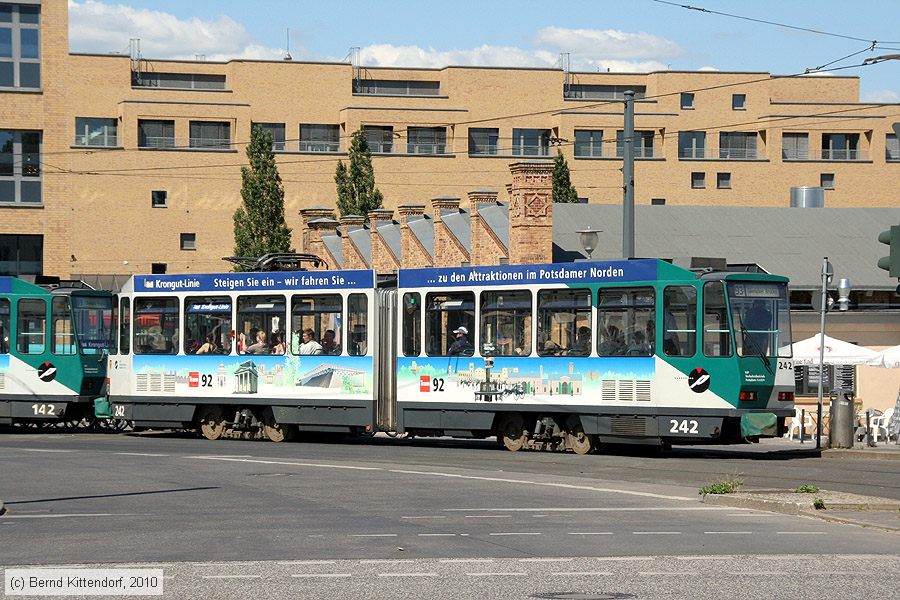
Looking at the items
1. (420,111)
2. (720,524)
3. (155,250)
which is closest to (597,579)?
(720,524)

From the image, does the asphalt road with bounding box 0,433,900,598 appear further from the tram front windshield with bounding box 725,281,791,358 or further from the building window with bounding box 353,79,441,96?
the building window with bounding box 353,79,441,96

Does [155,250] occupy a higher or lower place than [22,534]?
higher

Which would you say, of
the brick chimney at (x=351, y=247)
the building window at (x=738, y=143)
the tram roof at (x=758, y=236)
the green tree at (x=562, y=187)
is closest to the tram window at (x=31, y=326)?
the tram roof at (x=758, y=236)

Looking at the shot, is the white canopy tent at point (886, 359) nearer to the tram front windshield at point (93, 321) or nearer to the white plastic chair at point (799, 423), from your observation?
the white plastic chair at point (799, 423)

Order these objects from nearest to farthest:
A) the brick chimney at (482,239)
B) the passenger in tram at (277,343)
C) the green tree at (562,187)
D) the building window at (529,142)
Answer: the passenger in tram at (277,343) → the brick chimney at (482,239) → the green tree at (562,187) → the building window at (529,142)

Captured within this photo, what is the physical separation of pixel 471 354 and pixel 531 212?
14.0 m

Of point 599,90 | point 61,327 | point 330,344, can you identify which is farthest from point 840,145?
point 330,344

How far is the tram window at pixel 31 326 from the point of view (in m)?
32.9

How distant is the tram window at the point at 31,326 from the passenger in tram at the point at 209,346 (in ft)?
15.0

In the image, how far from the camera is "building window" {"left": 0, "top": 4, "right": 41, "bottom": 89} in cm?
7850

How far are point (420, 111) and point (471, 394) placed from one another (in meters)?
67.5

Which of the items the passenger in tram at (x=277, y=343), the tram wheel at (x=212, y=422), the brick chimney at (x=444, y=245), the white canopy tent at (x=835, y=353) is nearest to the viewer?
the passenger in tram at (x=277, y=343)

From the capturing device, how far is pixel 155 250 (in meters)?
86.1

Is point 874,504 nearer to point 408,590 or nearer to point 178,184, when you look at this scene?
point 408,590
